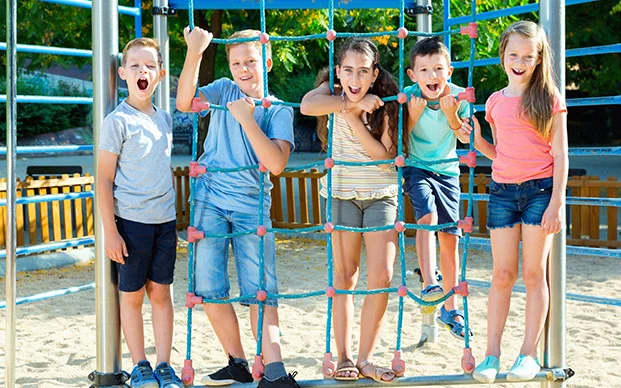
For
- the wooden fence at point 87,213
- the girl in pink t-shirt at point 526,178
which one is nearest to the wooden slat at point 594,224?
the wooden fence at point 87,213

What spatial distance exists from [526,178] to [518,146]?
133 millimetres

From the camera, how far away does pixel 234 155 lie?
11.2 ft

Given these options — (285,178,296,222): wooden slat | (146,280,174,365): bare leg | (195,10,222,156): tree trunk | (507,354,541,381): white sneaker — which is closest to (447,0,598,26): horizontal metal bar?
(507,354,541,381): white sneaker

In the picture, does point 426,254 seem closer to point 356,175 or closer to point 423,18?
point 356,175

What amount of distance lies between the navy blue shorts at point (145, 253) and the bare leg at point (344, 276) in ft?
2.32

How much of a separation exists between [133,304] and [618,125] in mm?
23423

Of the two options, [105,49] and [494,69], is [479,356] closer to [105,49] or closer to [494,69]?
[105,49]

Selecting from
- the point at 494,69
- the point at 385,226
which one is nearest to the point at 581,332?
the point at 385,226

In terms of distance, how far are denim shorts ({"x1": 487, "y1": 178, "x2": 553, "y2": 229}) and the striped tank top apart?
43 centimetres

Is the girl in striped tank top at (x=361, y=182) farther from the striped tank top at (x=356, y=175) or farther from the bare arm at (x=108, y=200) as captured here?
the bare arm at (x=108, y=200)

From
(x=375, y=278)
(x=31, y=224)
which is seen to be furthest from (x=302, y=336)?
(x=31, y=224)

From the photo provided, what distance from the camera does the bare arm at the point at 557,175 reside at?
3.22 m

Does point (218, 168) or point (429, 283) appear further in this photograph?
point (429, 283)

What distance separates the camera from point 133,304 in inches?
135
